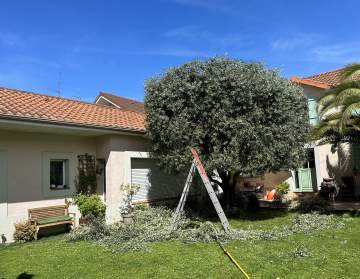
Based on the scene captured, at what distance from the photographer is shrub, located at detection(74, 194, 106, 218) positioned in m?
13.3

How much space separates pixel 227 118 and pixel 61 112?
19.5 ft

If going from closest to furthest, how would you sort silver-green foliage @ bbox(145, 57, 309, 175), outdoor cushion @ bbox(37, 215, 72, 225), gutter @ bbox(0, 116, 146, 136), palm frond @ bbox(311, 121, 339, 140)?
gutter @ bbox(0, 116, 146, 136) < outdoor cushion @ bbox(37, 215, 72, 225) < silver-green foliage @ bbox(145, 57, 309, 175) < palm frond @ bbox(311, 121, 339, 140)

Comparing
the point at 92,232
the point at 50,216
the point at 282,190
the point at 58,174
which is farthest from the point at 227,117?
the point at 282,190

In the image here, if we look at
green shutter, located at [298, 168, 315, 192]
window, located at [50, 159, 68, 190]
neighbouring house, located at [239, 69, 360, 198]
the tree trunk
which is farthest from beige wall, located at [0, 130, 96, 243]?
green shutter, located at [298, 168, 315, 192]

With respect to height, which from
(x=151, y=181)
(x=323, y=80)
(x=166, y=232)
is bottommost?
(x=166, y=232)

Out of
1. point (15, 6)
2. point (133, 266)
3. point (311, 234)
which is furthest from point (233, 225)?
point (15, 6)

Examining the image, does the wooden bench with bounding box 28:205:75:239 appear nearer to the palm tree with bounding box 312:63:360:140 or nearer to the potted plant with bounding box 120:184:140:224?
the potted plant with bounding box 120:184:140:224

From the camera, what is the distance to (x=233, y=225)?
1280cm

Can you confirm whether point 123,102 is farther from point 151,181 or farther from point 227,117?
point 227,117

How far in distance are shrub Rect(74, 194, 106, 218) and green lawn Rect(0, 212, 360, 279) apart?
2871mm

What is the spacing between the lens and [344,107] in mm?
12711

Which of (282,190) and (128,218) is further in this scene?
(282,190)

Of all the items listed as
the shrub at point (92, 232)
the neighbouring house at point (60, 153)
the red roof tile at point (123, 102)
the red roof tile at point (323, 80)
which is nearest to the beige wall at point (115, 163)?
the neighbouring house at point (60, 153)

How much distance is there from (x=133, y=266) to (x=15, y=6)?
36.4 ft
